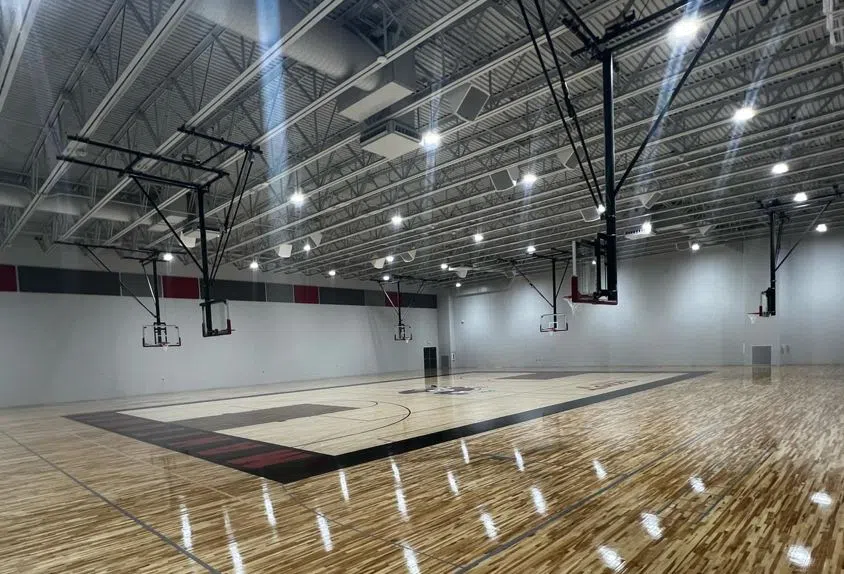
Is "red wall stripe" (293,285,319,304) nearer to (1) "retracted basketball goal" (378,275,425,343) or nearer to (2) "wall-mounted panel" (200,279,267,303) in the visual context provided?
(2) "wall-mounted panel" (200,279,267,303)

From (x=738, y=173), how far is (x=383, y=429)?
421 inches

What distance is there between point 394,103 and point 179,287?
54.9 ft

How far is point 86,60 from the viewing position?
24.2ft

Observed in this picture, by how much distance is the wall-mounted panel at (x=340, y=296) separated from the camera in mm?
26094

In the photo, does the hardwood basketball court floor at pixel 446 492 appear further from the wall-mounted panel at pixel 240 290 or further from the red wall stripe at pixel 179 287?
the wall-mounted panel at pixel 240 290

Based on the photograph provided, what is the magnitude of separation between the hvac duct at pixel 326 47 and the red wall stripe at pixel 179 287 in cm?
1654

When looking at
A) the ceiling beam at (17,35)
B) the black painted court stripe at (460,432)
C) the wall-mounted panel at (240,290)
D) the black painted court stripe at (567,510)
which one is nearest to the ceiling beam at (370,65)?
the ceiling beam at (17,35)

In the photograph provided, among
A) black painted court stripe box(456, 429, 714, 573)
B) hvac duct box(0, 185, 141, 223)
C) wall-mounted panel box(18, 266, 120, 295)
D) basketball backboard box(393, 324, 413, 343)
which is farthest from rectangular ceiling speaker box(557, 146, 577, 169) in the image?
wall-mounted panel box(18, 266, 120, 295)

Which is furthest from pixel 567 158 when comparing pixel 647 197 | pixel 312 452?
pixel 312 452

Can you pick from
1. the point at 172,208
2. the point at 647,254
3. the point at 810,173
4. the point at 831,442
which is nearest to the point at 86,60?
the point at 172,208

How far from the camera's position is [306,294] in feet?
83.0

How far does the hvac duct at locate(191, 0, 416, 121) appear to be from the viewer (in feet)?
18.3

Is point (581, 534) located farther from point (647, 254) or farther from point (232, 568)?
point (647, 254)

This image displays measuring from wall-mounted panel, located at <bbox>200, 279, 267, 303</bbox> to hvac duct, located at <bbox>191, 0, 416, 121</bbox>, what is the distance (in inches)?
660
